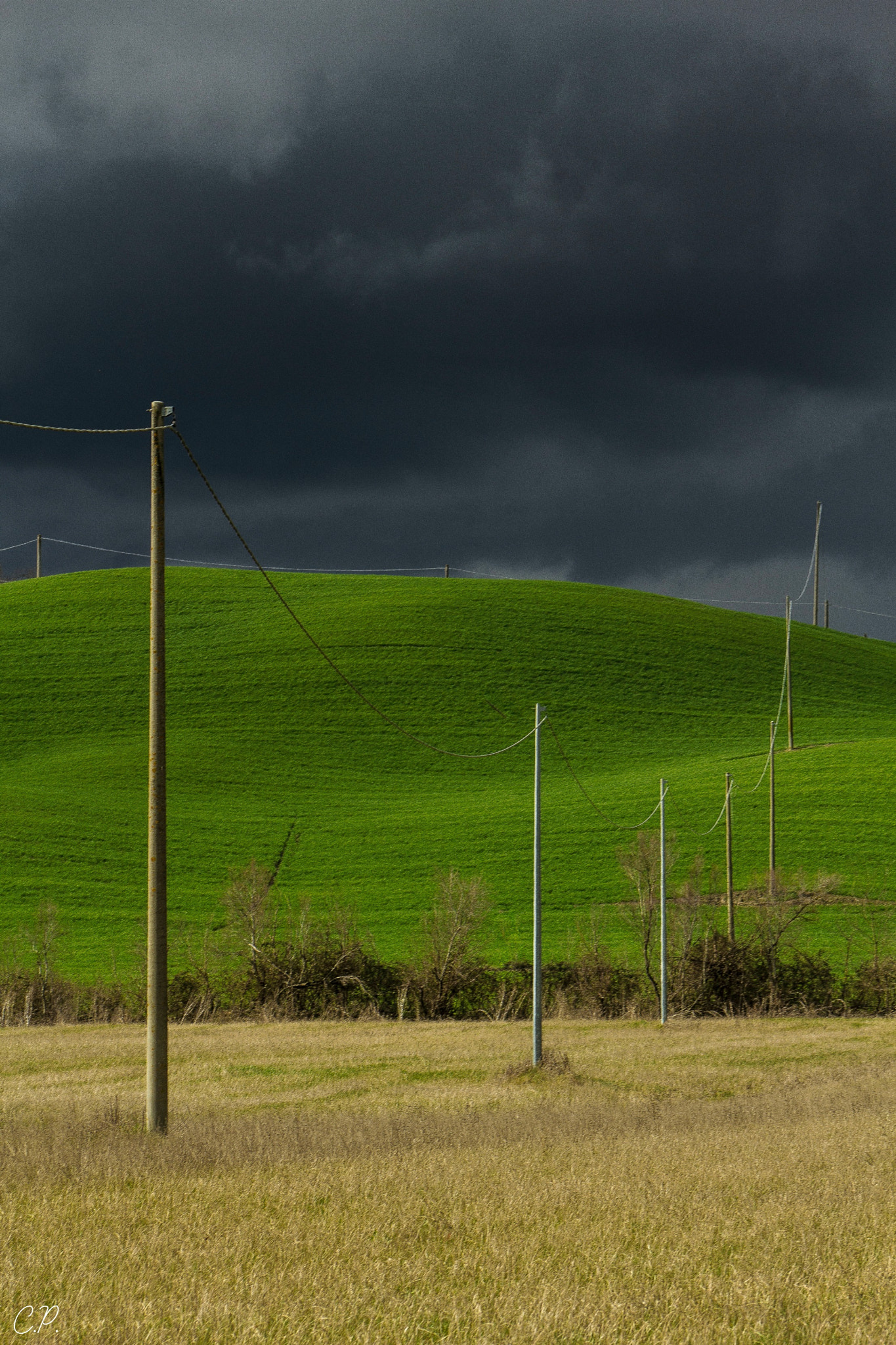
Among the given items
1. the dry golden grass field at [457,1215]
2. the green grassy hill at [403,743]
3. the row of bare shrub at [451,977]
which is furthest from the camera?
the green grassy hill at [403,743]

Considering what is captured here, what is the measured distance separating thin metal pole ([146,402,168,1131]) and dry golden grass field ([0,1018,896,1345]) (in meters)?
0.76

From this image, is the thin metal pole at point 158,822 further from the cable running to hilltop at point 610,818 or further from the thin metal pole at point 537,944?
the cable running to hilltop at point 610,818

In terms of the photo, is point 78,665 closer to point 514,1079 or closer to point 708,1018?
point 708,1018

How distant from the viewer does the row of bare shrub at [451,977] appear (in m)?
35.0

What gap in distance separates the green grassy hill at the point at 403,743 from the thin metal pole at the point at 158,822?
26008mm

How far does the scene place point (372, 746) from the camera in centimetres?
7494

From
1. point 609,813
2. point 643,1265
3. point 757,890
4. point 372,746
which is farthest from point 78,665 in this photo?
point 643,1265

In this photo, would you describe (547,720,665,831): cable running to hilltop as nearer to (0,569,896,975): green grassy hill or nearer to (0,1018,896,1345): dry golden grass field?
(0,569,896,975): green grassy hill

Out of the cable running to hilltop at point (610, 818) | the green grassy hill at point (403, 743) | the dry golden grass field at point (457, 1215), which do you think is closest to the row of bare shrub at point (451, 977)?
the green grassy hill at point (403, 743)

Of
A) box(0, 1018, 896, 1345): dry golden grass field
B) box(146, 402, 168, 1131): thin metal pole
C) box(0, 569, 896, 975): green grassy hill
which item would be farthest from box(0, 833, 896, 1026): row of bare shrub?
box(146, 402, 168, 1131): thin metal pole

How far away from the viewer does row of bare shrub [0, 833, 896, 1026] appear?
35.0 meters

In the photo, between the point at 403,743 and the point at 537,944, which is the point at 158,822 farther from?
the point at 403,743

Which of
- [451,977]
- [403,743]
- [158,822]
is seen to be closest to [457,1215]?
[158,822]

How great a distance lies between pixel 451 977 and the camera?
36031 millimetres
